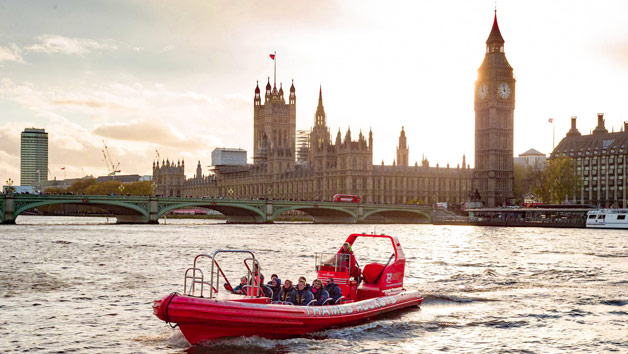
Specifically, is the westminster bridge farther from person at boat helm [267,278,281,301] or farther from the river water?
person at boat helm [267,278,281,301]

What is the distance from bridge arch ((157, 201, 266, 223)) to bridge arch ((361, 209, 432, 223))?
68.7 ft

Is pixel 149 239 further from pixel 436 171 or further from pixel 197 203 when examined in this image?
pixel 436 171

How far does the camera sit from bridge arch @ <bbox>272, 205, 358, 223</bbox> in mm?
126250

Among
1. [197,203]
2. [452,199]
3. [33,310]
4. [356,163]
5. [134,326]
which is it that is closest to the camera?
[134,326]

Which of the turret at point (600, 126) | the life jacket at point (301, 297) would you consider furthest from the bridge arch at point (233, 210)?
the turret at point (600, 126)

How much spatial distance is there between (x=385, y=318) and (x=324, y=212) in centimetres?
11217

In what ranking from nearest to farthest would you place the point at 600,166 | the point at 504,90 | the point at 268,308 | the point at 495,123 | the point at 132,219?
1. the point at 268,308
2. the point at 132,219
3. the point at 600,166
4. the point at 495,123
5. the point at 504,90

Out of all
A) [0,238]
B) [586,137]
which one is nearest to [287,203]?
[0,238]

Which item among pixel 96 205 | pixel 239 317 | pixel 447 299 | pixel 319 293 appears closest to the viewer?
pixel 239 317

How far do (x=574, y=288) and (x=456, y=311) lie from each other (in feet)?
34.7

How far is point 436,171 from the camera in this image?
186625mm

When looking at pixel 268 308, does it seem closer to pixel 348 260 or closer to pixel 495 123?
pixel 348 260

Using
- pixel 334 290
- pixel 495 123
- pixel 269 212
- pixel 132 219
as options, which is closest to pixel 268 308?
pixel 334 290

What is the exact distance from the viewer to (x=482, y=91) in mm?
178000
